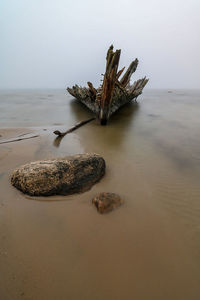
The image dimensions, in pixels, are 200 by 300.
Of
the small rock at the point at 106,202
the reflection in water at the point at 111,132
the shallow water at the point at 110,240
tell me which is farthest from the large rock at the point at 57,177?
the reflection in water at the point at 111,132

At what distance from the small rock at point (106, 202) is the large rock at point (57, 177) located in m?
0.36

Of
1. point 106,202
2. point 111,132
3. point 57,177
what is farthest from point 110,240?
point 111,132

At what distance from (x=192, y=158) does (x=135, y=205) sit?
2.27m

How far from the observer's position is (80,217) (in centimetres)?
187

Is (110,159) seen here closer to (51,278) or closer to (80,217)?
(80,217)

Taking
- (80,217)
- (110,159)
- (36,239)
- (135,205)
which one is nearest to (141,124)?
(110,159)

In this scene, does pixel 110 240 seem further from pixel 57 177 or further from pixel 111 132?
pixel 111 132

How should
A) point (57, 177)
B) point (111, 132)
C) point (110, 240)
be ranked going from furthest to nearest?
point (111, 132), point (57, 177), point (110, 240)

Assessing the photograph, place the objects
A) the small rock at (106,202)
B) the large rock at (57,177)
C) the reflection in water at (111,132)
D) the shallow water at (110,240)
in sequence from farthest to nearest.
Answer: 1. the reflection in water at (111,132)
2. the large rock at (57,177)
3. the small rock at (106,202)
4. the shallow water at (110,240)

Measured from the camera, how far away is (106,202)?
79.4 inches

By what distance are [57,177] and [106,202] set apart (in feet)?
2.48

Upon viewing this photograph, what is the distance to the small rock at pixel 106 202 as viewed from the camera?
1956 millimetres

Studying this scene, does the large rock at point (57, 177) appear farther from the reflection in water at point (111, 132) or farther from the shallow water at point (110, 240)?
the reflection in water at point (111, 132)

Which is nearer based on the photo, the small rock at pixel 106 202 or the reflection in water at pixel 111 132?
the small rock at pixel 106 202
